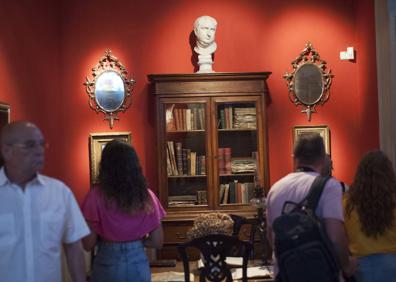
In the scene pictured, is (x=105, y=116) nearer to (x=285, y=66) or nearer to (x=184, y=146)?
(x=184, y=146)

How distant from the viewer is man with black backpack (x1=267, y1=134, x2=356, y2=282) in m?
2.34

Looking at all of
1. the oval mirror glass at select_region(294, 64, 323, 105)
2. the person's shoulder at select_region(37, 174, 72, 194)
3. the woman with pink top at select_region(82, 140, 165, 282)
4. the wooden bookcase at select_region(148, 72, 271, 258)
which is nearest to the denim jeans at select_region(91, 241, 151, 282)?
the woman with pink top at select_region(82, 140, 165, 282)

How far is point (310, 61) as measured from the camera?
594cm

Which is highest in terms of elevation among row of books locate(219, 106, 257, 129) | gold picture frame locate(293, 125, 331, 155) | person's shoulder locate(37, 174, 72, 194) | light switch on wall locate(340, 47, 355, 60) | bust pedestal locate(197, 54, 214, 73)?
light switch on wall locate(340, 47, 355, 60)

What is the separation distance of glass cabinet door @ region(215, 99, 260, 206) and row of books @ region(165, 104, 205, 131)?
0.52 feet

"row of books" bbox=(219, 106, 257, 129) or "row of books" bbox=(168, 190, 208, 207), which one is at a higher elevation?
"row of books" bbox=(219, 106, 257, 129)

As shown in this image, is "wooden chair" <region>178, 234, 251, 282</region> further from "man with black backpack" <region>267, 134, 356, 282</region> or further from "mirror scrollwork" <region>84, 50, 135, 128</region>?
"mirror scrollwork" <region>84, 50, 135, 128</region>

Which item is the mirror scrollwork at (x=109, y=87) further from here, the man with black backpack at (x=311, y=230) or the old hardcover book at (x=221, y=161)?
the man with black backpack at (x=311, y=230)

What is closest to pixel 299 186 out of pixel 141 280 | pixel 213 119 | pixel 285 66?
pixel 141 280

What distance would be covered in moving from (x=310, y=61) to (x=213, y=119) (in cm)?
123

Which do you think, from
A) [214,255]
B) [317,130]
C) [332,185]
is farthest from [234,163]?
[332,185]

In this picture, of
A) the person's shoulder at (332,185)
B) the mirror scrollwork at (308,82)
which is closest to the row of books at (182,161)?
the mirror scrollwork at (308,82)

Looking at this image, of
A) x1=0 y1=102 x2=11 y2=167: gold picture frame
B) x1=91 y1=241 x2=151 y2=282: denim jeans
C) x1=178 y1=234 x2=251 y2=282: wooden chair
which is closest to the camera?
x1=91 y1=241 x2=151 y2=282: denim jeans

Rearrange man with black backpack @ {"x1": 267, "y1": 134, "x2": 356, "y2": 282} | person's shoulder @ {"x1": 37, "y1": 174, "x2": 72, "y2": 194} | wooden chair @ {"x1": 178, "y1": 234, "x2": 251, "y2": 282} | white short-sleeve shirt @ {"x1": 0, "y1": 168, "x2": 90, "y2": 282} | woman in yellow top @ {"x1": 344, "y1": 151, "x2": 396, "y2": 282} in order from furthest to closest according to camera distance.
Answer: wooden chair @ {"x1": 178, "y1": 234, "x2": 251, "y2": 282}, woman in yellow top @ {"x1": 344, "y1": 151, "x2": 396, "y2": 282}, man with black backpack @ {"x1": 267, "y1": 134, "x2": 356, "y2": 282}, person's shoulder @ {"x1": 37, "y1": 174, "x2": 72, "y2": 194}, white short-sleeve shirt @ {"x1": 0, "y1": 168, "x2": 90, "y2": 282}
